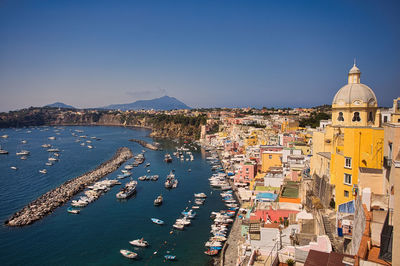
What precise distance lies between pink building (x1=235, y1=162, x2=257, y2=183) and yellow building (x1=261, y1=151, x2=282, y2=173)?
1.38 meters

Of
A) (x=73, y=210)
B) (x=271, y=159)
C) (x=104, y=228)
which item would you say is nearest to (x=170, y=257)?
(x=104, y=228)

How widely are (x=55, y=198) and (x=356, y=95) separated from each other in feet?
69.9

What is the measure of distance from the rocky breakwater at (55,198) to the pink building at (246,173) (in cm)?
1362

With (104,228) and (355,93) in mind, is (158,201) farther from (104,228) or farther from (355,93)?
(355,93)

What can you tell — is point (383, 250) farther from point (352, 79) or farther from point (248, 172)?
point (248, 172)

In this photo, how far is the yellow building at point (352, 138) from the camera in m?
8.80

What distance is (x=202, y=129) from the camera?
6062cm

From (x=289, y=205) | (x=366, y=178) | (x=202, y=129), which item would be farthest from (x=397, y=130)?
(x=202, y=129)

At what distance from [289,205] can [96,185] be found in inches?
715

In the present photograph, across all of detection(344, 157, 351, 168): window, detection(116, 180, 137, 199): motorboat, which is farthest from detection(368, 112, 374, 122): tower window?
detection(116, 180, 137, 199): motorboat

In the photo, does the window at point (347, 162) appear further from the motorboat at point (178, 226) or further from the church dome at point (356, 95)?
the motorboat at point (178, 226)

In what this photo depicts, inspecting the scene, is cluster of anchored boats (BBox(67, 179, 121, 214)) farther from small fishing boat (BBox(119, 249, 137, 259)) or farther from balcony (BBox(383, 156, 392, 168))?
balcony (BBox(383, 156, 392, 168))

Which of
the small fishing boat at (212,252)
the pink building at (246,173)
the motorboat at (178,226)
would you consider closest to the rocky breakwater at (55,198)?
the motorboat at (178,226)

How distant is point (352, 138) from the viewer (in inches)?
354
